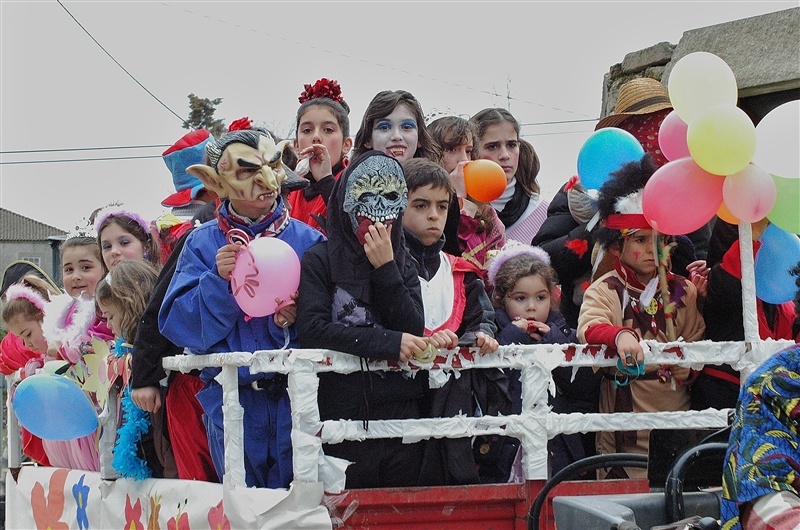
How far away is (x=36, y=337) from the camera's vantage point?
24.1 feet

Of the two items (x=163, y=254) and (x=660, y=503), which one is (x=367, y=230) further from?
(x=163, y=254)

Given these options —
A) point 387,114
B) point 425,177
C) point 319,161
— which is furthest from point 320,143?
point 425,177

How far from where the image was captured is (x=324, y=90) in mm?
6176

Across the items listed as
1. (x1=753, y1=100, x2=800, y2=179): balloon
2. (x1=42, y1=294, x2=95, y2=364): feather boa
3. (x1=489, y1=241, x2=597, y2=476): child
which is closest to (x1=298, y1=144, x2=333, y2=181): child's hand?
(x1=489, y1=241, x2=597, y2=476): child

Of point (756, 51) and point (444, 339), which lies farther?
point (756, 51)

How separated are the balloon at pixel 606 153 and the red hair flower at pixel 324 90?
61.0 inches

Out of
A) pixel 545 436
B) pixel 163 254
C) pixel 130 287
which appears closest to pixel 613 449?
pixel 545 436

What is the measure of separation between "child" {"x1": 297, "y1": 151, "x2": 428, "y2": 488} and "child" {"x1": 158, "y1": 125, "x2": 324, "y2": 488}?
8.2 inches

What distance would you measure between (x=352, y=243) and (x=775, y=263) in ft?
6.36

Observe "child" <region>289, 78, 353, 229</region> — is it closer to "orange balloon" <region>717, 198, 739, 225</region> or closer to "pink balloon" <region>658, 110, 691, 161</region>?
"pink balloon" <region>658, 110, 691, 161</region>

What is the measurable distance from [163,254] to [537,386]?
2.89 meters

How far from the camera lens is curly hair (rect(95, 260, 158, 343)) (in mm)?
5426

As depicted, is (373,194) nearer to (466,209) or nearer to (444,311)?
(444,311)

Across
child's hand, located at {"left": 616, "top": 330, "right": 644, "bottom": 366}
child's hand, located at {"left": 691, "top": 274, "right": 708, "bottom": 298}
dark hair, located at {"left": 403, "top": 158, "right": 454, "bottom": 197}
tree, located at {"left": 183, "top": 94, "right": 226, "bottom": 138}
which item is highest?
tree, located at {"left": 183, "top": 94, "right": 226, "bottom": 138}
